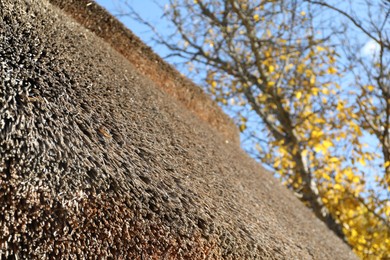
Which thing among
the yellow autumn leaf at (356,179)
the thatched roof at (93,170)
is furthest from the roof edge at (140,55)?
the yellow autumn leaf at (356,179)

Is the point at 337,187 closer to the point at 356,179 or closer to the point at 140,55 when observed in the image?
the point at 356,179

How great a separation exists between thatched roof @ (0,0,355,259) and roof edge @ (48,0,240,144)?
56cm

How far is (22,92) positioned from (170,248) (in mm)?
703

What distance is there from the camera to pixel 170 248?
1667 mm

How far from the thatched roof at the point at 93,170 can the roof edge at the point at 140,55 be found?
1.84 ft

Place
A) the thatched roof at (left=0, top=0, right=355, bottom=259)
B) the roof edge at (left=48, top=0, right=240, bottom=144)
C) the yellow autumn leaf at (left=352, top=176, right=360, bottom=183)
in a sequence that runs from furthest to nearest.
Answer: the yellow autumn leaf at (left=352, top=176, right=360, bottom=183) < the roof edge at (left=48, top=0, right=240, bottom=144) < the thatched roof at (left=0, top=0, right=355, bottom=259)

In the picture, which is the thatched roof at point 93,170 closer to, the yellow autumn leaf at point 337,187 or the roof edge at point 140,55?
the roof edge at point 140,55

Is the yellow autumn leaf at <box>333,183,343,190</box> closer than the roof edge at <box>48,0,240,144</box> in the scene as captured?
No

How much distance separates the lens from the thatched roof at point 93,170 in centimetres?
136

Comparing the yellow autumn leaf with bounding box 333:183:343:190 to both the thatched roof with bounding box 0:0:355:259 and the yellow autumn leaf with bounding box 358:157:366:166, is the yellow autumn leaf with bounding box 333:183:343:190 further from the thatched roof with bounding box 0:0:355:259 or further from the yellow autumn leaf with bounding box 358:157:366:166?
the thatched roof with bounding box 0:0:355:259

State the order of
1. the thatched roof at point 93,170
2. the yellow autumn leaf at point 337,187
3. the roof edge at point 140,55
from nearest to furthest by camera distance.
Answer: the thatched roof at point 93,170, the roof edge at point 140,55, the yellow autumn leaf at point 337,187

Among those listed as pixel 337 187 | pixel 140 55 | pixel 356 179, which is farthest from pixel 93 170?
pixel 356 179

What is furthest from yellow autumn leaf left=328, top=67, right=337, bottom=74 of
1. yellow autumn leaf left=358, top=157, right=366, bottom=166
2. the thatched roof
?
the thatched roof

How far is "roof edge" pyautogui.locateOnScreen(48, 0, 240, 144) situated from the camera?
3.33m
